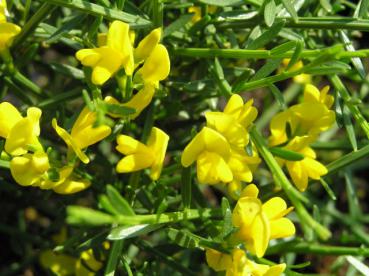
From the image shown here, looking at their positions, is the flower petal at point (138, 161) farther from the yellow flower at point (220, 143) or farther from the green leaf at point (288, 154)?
the green leaf at point (288, 154)

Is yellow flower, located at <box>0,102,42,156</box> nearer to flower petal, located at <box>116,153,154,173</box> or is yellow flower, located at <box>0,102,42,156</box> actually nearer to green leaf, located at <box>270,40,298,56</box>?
flower petal, located at <box>116,153,154,173</box>

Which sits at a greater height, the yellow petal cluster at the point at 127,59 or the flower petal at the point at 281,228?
the yellow petal cluster at the point at 127,59

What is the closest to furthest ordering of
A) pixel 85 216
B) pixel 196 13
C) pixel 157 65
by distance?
pixel 85 216
pixel 157 65
pixel 196 13

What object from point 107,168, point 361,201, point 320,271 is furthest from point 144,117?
point 361,201

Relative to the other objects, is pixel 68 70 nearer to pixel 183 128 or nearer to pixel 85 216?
pixel 183 128

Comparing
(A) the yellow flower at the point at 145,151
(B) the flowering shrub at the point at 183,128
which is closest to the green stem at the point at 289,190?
(B) the flowering shrub at the point at 183,128

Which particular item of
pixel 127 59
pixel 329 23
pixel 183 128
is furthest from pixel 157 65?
pixel 183 128
